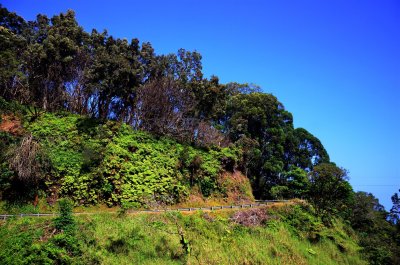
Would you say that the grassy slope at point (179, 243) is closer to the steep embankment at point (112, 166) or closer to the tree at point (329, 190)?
the tree at point (329, 190)

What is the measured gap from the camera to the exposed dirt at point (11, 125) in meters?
25.1

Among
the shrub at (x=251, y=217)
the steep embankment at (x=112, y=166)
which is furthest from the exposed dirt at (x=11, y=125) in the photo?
the shrub at (x=251, y=217)

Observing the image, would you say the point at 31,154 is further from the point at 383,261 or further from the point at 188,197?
the point at 383,261

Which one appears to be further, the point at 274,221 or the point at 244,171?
the point at 244,171

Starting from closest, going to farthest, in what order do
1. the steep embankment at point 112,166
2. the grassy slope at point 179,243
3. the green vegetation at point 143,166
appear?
the grassy slope at point 179,243
the green vegetation at point 143,166
the steep embankment at point 112,166

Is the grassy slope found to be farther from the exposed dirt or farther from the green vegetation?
the exposed dirt

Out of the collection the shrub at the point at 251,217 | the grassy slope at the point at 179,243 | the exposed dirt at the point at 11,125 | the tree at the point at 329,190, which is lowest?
the grassy slope at the point at 179,243

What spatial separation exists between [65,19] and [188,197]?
905 inches

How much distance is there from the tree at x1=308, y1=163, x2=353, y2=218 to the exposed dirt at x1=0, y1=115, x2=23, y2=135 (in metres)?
29.2

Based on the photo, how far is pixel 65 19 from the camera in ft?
108

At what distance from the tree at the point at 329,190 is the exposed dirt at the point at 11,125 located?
29195mm

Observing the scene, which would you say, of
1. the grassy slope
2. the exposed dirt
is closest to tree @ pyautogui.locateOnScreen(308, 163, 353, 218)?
the grassy slope

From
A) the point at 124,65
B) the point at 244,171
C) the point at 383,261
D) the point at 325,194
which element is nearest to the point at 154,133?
the point at 124,65

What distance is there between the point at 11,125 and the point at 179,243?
17561mm
